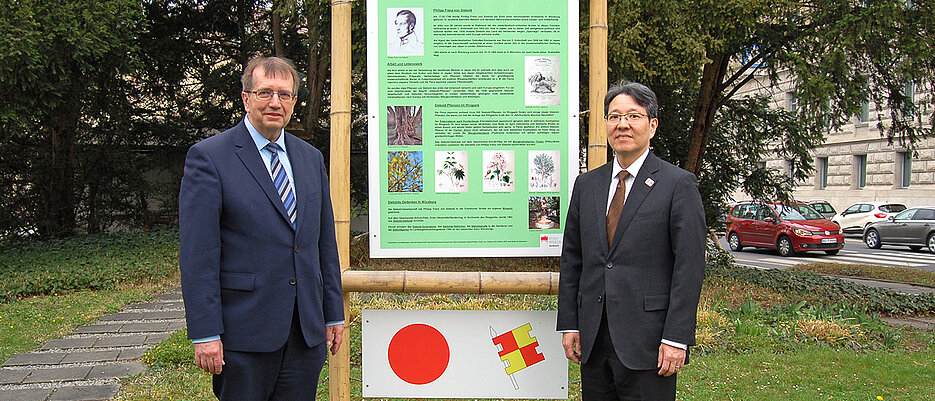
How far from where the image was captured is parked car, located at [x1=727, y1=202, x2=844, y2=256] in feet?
64.3

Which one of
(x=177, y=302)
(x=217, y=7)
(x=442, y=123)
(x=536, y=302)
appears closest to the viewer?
(x=442, y=123)

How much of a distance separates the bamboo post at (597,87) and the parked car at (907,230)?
21816mm

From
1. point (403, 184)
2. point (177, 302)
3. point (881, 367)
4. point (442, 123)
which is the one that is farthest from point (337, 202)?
point (177, 302)

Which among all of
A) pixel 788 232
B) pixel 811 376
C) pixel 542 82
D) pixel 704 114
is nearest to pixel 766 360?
pixel 811 376

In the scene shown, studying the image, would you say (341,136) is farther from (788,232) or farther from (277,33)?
(788,232)

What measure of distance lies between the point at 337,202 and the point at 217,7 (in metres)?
13.7

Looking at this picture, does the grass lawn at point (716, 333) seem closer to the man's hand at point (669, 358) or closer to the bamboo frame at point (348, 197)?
the bamboo frame at point (348, 197)

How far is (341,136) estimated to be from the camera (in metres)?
3.68

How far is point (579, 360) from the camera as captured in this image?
9.92 ft

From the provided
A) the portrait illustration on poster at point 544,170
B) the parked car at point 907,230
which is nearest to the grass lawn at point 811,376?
the portrait illustration on poster at point 544,170

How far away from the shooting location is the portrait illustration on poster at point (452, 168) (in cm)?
363

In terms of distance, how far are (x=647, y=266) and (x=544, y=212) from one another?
975 millimetres

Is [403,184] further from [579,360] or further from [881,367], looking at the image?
[881,367]

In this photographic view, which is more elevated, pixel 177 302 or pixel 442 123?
pixel 442 123
